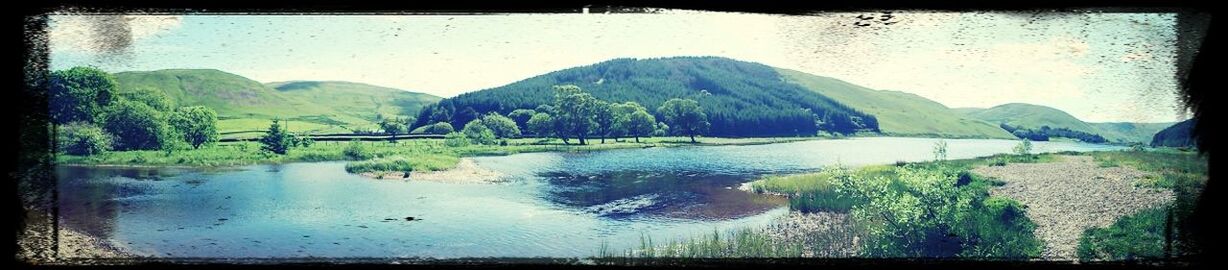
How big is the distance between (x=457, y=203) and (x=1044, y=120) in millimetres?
2796

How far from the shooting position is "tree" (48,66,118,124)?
2.80 m

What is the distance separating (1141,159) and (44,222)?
477 centimetres

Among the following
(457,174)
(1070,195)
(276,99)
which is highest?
(276,99)

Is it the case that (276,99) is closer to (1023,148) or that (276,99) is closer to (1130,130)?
(1023,148)

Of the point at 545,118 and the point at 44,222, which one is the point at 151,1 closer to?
the point at 44,222

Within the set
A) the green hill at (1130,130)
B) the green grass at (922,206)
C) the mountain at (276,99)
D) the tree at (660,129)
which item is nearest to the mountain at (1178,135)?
the green hill at (1130,130)

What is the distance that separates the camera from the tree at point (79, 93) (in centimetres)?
280

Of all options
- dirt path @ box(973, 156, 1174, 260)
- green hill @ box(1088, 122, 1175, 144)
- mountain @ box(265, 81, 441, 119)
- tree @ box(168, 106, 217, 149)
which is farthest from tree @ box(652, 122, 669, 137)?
tree @ box(168, 106, 217, 149)

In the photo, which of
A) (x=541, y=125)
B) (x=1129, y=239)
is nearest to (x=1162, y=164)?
(x=1129, y=239)

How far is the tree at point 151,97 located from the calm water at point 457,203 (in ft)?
0.97

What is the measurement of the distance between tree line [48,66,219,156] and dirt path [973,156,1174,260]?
12.3 feet

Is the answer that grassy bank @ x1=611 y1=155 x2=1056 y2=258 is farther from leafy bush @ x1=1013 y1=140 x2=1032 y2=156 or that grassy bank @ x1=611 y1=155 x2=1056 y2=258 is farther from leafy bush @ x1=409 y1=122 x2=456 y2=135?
leafy bush @ x1=409 y1=122 x2=456 y2=135

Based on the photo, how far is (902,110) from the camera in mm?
3031

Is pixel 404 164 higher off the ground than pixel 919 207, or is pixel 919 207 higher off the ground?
pixel 404 164
